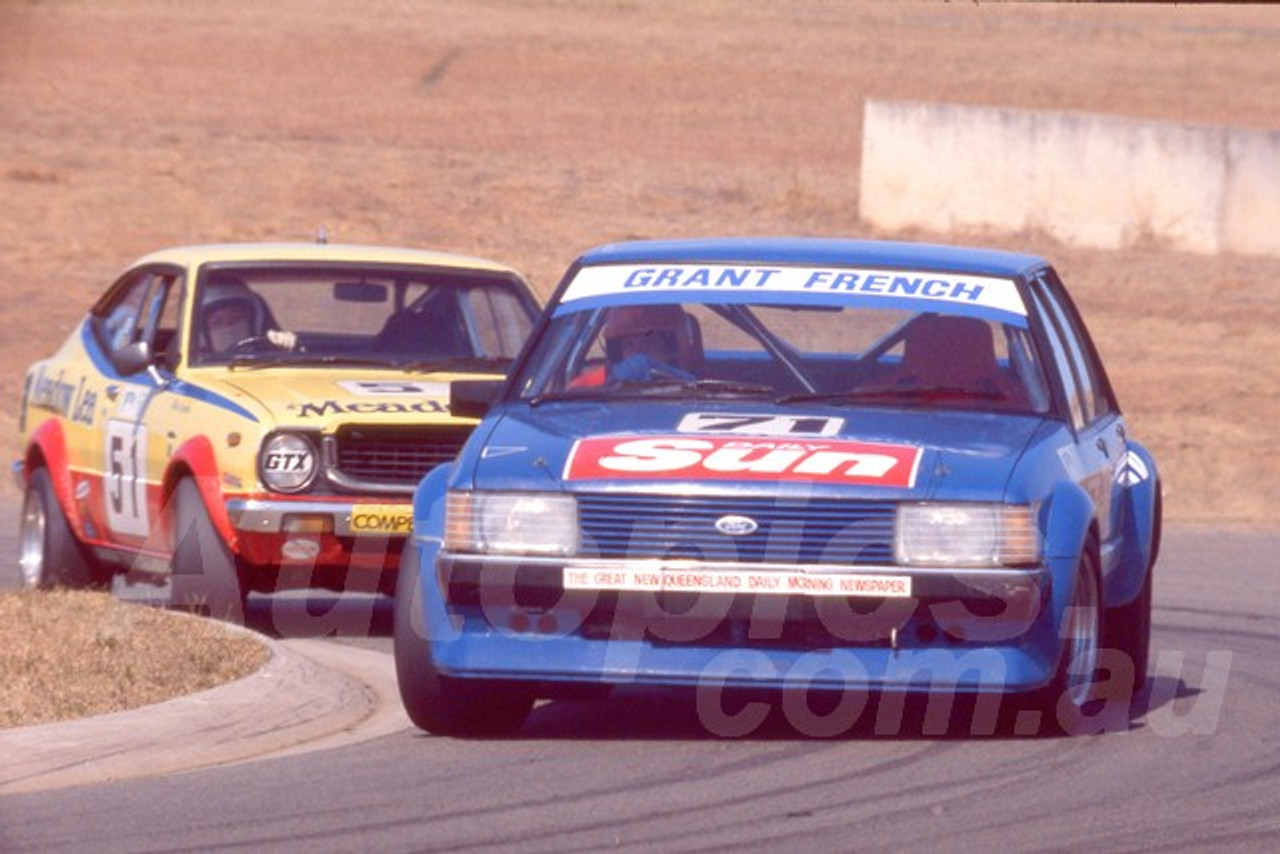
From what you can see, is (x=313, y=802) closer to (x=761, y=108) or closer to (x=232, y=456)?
(x=232, y=456)

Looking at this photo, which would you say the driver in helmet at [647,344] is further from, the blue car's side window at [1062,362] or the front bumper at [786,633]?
the front bumper at [786,633]

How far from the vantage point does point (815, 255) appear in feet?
32.5

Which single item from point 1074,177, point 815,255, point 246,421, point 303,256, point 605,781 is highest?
point 815,255

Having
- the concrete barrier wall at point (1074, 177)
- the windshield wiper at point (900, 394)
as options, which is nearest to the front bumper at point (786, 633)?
the windshield wiper at point (900, 394)

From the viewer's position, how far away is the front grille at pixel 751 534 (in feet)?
27.7

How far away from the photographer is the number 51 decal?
12409 millimetres

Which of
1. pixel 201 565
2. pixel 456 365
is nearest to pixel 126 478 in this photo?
pixel 201 565

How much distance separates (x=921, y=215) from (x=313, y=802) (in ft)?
83.2

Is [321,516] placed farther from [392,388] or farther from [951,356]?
[951,356]

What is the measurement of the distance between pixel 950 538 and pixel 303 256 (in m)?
5.33

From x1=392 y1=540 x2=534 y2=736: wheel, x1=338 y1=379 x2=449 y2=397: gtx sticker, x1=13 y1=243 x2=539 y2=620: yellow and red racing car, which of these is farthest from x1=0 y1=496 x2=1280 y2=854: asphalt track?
x1=338 y1=379 x2=449 y2=397: gtx sticker

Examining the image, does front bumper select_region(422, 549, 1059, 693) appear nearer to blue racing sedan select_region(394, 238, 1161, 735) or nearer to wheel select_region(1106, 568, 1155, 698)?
blue racing sedan select_region(394, 238, 1161, 735)

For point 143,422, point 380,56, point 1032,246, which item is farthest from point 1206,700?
point 380,56

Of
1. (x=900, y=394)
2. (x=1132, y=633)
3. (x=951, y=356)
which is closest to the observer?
→ (x=900, y=394)
